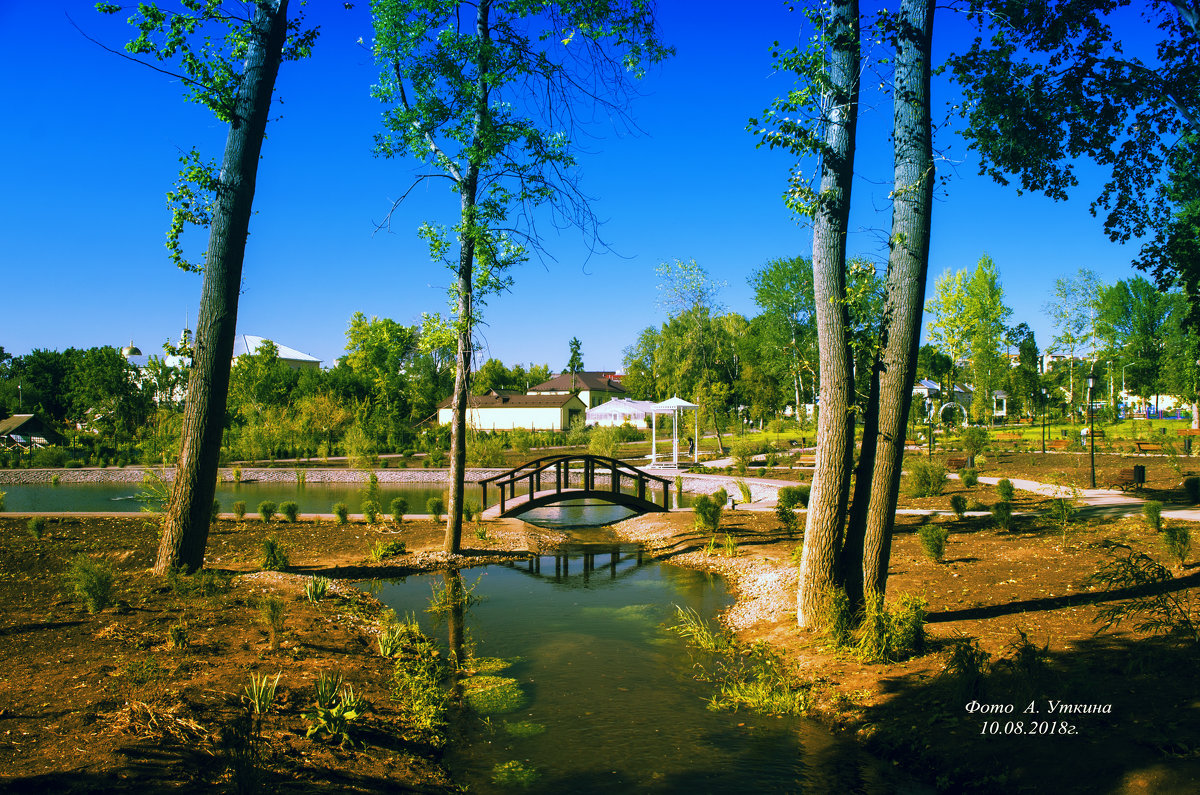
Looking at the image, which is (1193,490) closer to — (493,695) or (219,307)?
Answer: (493,695)

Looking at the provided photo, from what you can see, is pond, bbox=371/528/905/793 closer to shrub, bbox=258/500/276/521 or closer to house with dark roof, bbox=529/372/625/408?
shrub, bbox=258/500/276/521

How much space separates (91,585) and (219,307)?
319cm

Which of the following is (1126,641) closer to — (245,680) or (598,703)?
(598,703)

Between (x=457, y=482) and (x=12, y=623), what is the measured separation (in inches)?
237

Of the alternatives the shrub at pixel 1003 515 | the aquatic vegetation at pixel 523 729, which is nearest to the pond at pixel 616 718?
the aquatic vegetation at pixel 523 729

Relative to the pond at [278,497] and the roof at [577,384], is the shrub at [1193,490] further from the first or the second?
the roof at [577,384]

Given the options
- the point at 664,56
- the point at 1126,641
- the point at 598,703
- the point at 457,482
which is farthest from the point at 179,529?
the point at 1126,641

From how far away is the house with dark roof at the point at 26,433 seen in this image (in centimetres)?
3753

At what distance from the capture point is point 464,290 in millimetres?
10633

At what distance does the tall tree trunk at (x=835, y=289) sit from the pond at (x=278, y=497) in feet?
34.6

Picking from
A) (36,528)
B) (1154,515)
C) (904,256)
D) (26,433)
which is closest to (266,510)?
(36,528)

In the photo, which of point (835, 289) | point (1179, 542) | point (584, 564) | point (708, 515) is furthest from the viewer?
point (708, 515)

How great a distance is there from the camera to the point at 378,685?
229 inches

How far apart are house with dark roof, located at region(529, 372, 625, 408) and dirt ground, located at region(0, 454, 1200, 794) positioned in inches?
2123
